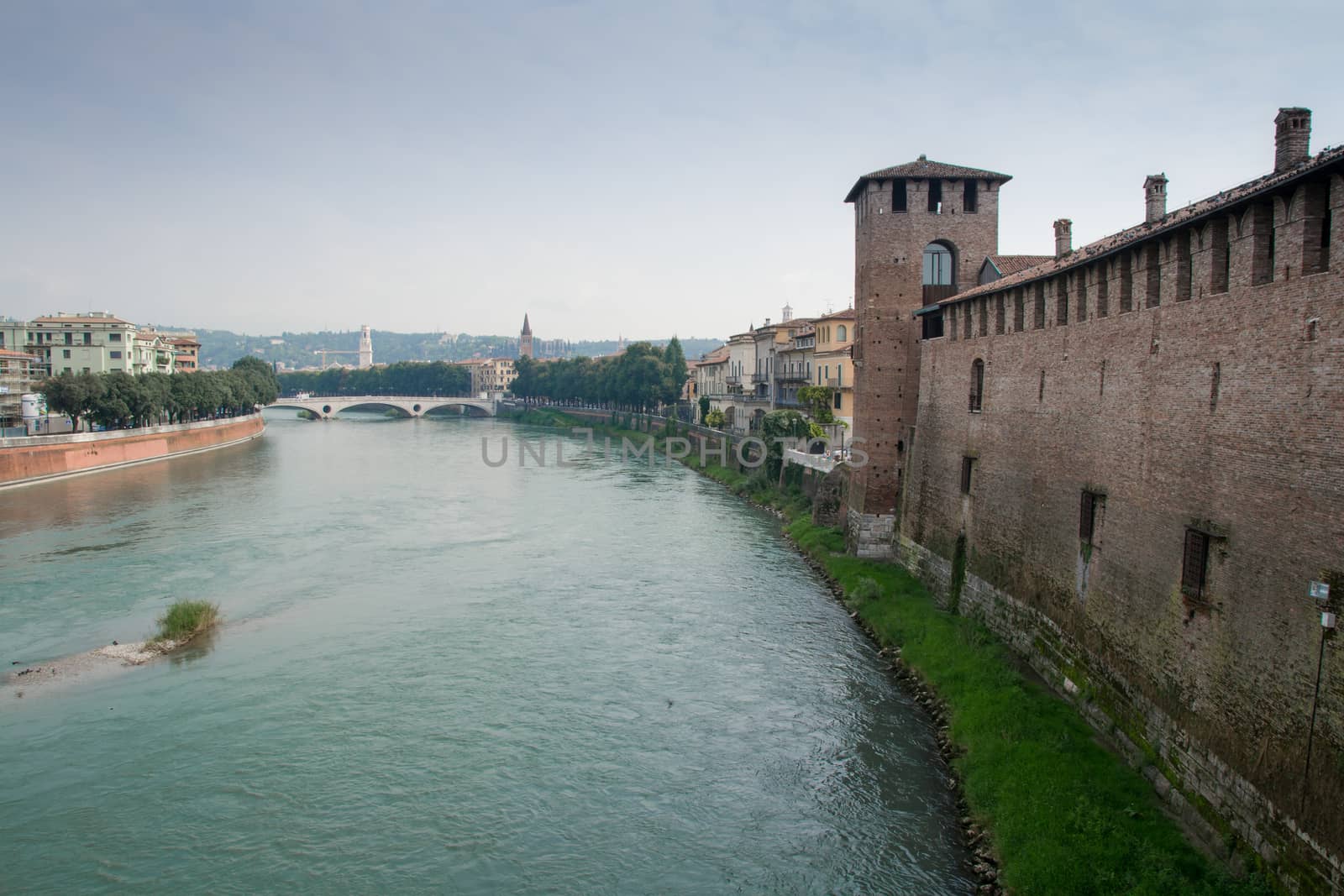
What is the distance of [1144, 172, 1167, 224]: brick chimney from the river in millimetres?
8909

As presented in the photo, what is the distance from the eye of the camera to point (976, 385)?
1775 cm

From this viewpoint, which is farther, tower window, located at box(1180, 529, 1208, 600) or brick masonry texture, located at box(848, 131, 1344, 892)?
tower window, located at box(1180, 529, 1208, 600)

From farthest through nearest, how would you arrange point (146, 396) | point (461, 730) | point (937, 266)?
point (146, 396) < point (937, 266) < point (461, 730)

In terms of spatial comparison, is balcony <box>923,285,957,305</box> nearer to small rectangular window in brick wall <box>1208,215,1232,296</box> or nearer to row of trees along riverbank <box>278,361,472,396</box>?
small rectangular window in brick wall <box>1208,215,1232,296</box>

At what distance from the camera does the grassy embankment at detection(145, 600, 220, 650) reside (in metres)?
16.6

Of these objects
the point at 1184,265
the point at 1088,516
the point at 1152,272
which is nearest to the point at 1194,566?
the point at 1088,516

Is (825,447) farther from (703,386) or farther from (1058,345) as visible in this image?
(703,386)

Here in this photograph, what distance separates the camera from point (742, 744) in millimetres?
12734

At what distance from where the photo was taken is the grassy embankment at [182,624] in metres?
16.6

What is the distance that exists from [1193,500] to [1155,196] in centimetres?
776

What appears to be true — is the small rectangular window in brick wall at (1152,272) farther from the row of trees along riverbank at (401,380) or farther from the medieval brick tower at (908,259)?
the row of trees along riverbank at (401,380)

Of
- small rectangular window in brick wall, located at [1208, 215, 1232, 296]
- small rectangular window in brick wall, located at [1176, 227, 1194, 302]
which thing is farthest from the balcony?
small rectangular window in brick wall, located at [1208, 215, 1232, 296]

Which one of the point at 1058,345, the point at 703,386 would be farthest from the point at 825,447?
the point at 703,386

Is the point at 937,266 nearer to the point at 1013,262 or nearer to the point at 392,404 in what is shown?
the point at 1013,262
